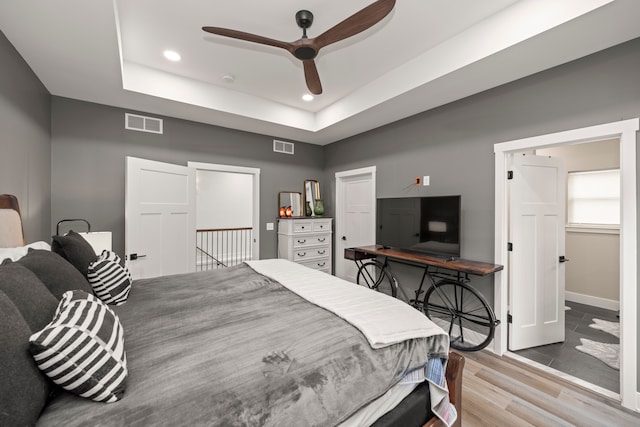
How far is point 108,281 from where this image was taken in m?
1.68

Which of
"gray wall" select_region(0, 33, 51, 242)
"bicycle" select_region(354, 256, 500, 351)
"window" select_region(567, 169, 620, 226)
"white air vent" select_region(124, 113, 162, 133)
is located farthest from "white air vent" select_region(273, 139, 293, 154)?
"window" select_region(567, 169, 620, 226)

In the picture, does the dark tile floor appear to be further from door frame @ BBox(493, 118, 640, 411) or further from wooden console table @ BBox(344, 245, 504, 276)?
wooden console table @ BBox(344, 245, 504, 276)

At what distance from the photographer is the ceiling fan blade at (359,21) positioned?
1.58 metres

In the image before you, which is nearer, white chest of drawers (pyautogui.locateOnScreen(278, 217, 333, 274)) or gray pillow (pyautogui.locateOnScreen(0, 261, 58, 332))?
gray pillow (pyautogui.locateOnScreen(0, 261, 58, 332))

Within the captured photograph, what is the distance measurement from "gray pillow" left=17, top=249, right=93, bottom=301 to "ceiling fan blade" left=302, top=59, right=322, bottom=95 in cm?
206

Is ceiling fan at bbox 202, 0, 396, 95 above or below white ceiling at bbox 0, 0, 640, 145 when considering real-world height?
below

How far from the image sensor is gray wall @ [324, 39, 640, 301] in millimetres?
2088

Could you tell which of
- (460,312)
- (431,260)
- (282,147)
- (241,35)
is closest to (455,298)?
(460,312)

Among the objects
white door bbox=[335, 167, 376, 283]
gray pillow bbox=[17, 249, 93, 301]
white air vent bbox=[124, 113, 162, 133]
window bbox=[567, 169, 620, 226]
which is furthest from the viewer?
white door bbox=[335, 167, 376, 283]

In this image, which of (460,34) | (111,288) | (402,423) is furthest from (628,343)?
(111,288)

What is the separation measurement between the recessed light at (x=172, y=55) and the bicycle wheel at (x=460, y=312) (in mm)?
3659

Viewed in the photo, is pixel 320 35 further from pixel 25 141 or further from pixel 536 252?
pixel 536 252

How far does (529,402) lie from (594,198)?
3.60 meters

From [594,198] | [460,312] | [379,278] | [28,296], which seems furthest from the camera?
[594,198]
